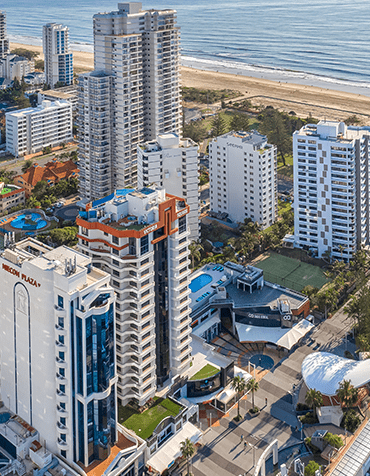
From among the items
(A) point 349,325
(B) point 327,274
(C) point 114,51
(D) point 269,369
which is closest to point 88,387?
(D) point 269,369

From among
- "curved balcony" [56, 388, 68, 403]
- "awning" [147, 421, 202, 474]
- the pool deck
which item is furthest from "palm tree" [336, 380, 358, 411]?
"curved balcony" [56, 388, 68, 403]

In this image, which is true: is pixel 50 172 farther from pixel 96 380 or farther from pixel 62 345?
pixel 96 380

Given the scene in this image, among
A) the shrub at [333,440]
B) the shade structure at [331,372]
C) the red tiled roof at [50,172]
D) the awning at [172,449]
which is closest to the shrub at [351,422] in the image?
the shade structure at [331,372]

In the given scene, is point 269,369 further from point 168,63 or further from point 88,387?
point 168,63

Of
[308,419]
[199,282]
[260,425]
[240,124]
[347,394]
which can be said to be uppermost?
[240,124]

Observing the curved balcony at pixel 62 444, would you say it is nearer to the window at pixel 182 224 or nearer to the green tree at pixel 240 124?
the window at pixel 182 224

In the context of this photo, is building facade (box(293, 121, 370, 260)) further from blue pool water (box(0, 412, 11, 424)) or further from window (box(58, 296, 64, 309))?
blue pool water (box(0, 412, 11, 424))

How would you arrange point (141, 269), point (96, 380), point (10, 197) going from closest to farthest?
1. point (96, 380)
2. point (141, 269)
3. point (10, 197)

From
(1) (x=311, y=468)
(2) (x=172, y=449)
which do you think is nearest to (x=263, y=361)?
(2) (x=172, y=449)
